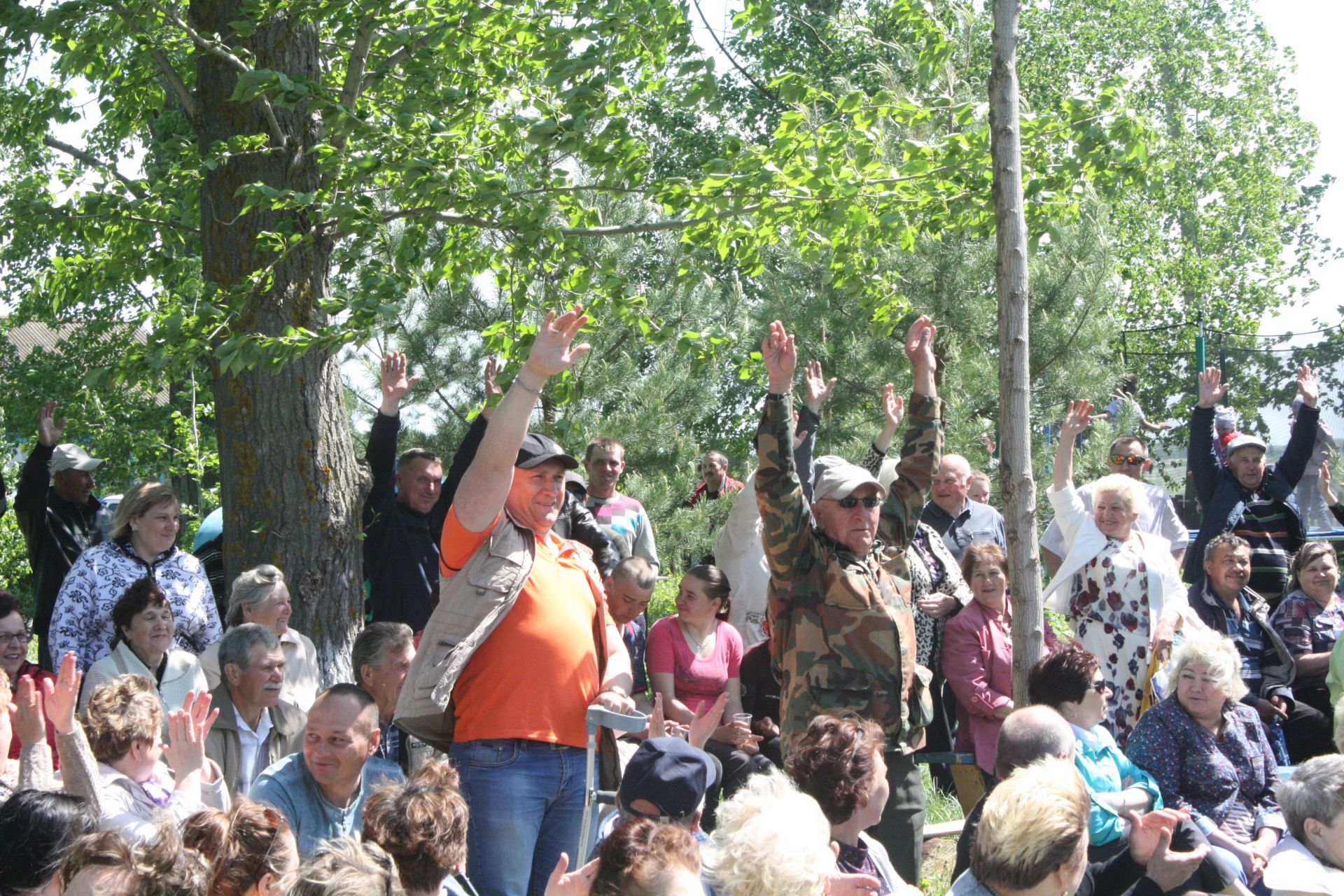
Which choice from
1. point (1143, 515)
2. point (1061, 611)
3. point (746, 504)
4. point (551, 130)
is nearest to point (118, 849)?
point (551, 130)

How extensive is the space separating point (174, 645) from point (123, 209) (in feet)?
6.32

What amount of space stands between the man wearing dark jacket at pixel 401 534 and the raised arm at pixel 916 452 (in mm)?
2175

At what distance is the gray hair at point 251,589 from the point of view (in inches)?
207

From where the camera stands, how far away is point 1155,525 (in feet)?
23.6

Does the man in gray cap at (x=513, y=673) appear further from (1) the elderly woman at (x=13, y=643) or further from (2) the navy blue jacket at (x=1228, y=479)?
(2) the navy blue jacket at (x=1228, y=479)

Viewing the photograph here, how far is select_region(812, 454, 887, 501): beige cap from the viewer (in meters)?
4.36

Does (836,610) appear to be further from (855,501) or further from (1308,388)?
(1308,388)

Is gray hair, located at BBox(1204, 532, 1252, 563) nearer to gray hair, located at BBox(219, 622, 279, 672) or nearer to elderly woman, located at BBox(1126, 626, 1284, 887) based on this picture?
elderly woman, located at BBox(1126, 626, 1284, 887)

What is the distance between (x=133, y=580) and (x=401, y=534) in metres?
1.20

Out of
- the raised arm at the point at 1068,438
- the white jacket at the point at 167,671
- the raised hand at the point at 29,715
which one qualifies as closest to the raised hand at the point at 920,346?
the raised arm at the point at 1068,438

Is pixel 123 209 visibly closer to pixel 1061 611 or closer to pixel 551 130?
pixel 551 130

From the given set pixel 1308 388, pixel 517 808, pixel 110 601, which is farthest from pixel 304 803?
pixel 1308 388

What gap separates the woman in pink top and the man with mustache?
1.75 metres

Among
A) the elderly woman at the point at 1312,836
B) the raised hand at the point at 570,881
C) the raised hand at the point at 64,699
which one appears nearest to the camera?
the raised hand at the point at 570,881
